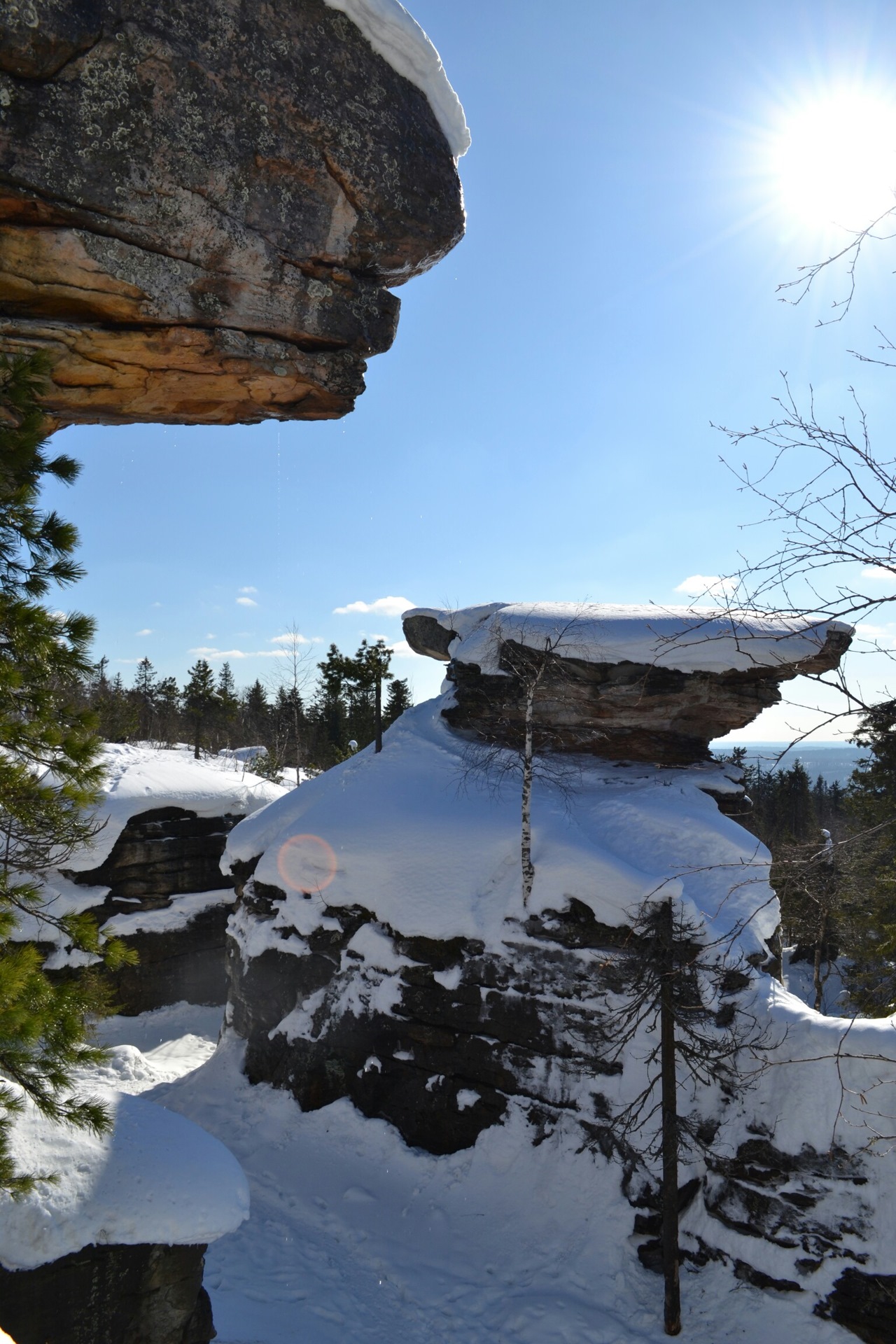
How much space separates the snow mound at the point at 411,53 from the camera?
6355 mm

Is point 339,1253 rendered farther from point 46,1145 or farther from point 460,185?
point 460,185

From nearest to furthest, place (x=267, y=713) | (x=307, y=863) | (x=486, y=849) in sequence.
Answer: (x=486, y=849) → (x=307, y=863) → (x=267, y=713)

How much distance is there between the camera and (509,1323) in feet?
31.6

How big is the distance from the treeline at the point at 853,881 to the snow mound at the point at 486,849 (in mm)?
1411

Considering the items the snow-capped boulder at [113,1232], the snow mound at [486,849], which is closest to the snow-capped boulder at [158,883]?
the snow mound at [486,849]

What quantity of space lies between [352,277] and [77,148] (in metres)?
2.27

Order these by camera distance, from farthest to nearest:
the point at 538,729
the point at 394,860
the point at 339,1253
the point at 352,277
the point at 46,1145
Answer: the point at 538,729 < the point at 394,860 < the point at 339,1253 < the point at 352,277 < the point at 46,1145

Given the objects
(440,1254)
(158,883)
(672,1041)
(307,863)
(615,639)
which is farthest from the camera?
(158,883)

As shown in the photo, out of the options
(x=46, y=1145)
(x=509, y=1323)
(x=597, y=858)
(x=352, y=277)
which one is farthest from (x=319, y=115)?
(x=509, y=1323)

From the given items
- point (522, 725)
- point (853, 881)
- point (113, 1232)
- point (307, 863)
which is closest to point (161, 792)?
point (307, 863)

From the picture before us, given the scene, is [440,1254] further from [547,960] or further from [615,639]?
[615,639]

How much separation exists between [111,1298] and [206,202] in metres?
8.71

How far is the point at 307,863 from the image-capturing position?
15.2 meters

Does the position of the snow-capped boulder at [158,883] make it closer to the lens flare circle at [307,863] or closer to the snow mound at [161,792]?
the snow mound at [161,792]
